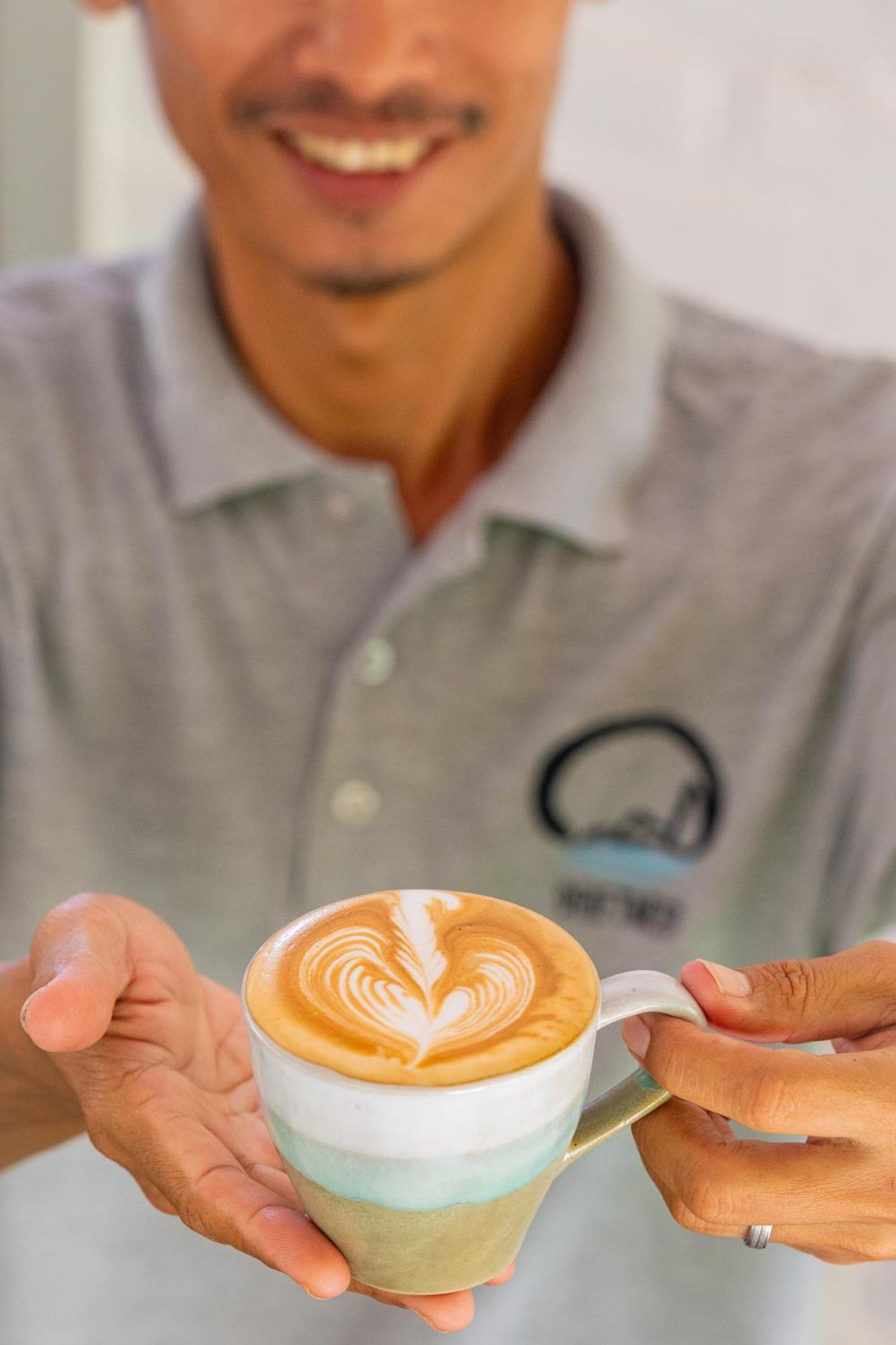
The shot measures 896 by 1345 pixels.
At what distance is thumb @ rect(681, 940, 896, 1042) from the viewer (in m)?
0.54

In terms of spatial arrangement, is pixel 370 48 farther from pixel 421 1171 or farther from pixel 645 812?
Result: pixel 421 1171

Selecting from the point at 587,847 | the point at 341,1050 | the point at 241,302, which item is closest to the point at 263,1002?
the point at 341,1050

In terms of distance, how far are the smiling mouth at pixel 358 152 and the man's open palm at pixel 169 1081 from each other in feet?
2.20

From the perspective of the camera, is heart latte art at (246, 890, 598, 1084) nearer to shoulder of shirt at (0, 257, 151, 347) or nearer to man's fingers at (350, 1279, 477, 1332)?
man's fingers at (350, 1279, 477, 1332)

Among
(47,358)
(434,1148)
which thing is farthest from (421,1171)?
(47,358)

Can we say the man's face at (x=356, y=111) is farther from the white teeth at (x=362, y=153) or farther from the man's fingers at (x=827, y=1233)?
the man's fingers at (x=827, y=1233)

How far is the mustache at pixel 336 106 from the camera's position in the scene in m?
1.04

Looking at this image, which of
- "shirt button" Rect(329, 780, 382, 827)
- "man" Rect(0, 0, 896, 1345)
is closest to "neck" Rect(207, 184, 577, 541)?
"man" Rect(0, 0, 896, 1345)

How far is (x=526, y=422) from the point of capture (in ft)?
4.03

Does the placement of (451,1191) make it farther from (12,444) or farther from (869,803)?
(12,444)

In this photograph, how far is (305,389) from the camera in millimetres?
1200

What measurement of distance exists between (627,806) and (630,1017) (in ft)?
1.83

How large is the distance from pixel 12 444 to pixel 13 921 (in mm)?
387

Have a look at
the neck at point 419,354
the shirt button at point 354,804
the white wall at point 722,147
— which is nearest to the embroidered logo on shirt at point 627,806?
the shirt button at point 354,804
